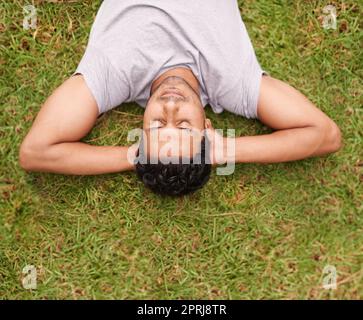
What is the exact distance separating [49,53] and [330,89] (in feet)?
6.78

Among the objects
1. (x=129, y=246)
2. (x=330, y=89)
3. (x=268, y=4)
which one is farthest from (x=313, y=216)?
(x=268, y=4)

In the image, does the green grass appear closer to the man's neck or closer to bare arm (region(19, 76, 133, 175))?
bare arm (region(19, 76, 133, 175))

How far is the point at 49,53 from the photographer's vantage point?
3408mm

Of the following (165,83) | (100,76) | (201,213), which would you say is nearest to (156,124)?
(165,83)

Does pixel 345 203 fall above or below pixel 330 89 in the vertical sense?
below

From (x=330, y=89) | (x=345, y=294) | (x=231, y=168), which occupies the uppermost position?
(x=330, y=89)

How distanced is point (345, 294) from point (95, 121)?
2086 mm

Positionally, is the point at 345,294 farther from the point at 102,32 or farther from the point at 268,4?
the point at 102,32

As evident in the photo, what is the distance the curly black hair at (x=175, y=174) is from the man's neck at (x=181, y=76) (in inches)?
15.9

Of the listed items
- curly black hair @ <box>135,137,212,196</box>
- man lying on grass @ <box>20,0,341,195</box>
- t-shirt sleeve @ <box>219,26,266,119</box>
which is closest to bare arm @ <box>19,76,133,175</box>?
man lying on grass @ <box>20,0,341,195</box>

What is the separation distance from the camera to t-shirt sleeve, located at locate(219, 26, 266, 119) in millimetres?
3020

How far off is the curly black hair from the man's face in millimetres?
68

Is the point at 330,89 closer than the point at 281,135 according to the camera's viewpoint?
No

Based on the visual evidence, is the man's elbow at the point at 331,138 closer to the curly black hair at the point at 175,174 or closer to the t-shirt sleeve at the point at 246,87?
the t-shirt sleeve at the point at 246,87
